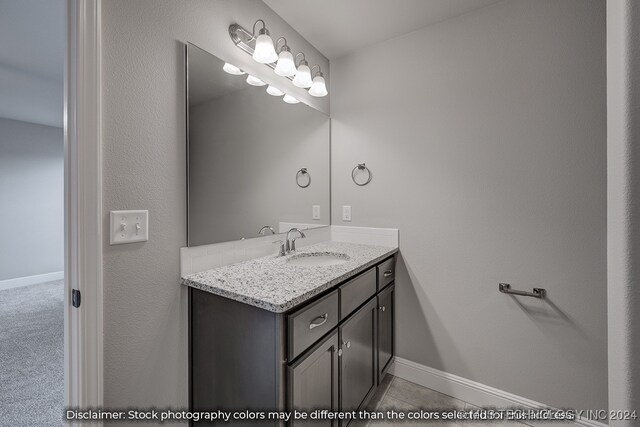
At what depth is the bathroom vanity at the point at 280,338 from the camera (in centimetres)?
95

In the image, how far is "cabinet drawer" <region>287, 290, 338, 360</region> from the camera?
37.6 inches

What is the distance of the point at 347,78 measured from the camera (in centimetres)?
212

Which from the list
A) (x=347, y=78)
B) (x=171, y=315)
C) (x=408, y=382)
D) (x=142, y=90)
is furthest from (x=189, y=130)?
(x=408, y=382)

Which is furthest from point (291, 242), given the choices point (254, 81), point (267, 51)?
point (267, 51)

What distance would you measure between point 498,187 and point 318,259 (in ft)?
3.91

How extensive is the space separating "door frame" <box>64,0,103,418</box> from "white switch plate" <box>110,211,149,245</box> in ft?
0.16

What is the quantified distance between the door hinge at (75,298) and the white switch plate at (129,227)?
189mm

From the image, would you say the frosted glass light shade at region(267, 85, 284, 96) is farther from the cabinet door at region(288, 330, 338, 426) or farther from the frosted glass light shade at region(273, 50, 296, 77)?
the cabinet door at region(288, 330, 338, 426)

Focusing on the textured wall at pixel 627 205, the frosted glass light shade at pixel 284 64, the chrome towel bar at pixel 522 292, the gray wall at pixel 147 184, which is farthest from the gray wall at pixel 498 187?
the gray wall at pixel 147 184

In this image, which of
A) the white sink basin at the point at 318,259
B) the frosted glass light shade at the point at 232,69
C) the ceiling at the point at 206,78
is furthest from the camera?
the white sink basin at the point at 318,259

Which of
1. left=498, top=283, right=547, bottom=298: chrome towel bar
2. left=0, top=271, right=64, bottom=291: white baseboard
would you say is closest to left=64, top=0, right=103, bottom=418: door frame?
left=498, top=283, right=547, bottom=298: chrome towel bar

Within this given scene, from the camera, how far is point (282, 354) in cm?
93

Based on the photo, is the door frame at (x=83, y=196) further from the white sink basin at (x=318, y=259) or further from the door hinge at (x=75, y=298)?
the white sink basin at (x=318, y=259)

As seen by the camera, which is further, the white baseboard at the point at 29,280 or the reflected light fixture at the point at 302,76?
the white baseboard at the point at 29,280
